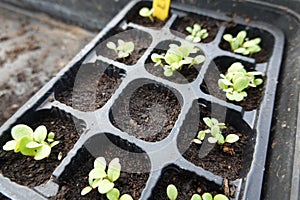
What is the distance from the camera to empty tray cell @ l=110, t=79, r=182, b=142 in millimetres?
803

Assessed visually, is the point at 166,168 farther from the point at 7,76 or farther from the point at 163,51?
the point at 7,76

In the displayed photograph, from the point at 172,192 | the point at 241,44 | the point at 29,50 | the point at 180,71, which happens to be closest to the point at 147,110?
the point at 180,71

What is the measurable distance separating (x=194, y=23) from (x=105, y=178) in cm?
61

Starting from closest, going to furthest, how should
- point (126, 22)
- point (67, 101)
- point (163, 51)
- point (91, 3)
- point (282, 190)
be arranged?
point (282, 190), point (67, 101), point (163, 51), point (126, 22), point (91, 3)

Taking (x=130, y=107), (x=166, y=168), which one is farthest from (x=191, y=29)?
(x=166, y=168)

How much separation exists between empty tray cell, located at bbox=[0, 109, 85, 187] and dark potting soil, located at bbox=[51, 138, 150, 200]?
0.05 m

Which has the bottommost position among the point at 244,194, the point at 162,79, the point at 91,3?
the point at 244,194

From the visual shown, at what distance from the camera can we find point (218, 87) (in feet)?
2.89

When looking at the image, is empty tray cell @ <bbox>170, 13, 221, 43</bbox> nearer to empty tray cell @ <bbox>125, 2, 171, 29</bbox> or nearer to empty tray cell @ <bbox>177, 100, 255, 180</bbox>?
empty tray cell @ <bbox>125, 2, 171, 29</bbox>

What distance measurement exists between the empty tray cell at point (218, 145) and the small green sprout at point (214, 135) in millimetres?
20

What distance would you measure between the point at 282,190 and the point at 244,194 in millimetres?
71

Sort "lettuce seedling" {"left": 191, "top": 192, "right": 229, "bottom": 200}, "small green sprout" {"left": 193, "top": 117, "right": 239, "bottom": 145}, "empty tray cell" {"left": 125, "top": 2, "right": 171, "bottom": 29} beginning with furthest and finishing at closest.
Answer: "empty tray cell" {"left": 125, "top": 2, "right": 171, "bottom": 29}
"small green sprout" {"left": 193, "top": 117, "right": 239, "bottom": 145}
"lettuce seedling" {"left": 191, "top": 192, "right": 229, "bottom": 200}

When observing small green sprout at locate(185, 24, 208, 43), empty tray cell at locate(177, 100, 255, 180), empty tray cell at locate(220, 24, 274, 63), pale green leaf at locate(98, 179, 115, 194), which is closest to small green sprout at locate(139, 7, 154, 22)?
small green sprout at locate(185, 24, 208, 43)

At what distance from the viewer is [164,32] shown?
1.01m
